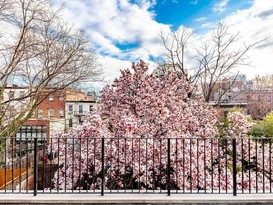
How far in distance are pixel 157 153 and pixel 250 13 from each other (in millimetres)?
8994

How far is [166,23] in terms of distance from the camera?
A: 1305cm

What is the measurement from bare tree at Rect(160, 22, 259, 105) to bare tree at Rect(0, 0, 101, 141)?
189 inches

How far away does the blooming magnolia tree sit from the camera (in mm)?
5512

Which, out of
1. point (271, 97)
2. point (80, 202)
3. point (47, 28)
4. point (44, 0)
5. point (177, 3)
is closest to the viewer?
point (80, 202)

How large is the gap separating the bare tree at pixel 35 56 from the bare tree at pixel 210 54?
15.7ft

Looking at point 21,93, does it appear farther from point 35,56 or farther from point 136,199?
point 136,199

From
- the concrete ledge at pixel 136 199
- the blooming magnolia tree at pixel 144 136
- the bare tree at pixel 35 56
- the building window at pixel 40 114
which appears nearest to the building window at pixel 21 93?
the bare tree at pixel 35 56

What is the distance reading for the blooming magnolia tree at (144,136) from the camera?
5.51m

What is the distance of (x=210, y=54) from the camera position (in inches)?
527

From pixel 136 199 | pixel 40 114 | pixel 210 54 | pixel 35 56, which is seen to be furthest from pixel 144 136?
pixel 210 54

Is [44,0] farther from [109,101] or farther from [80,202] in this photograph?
[80,202]

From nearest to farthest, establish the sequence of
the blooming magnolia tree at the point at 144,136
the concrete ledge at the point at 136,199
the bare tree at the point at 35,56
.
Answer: the concrete ledge at the point at 136,199 < the blooming magnolia tree at the point at 144,136 < the bare tree at the point at 35,56

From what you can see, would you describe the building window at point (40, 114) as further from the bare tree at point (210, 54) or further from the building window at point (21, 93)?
the bare tree at point (210, 54)

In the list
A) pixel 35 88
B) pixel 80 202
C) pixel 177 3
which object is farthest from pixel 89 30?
pixel 80 202
